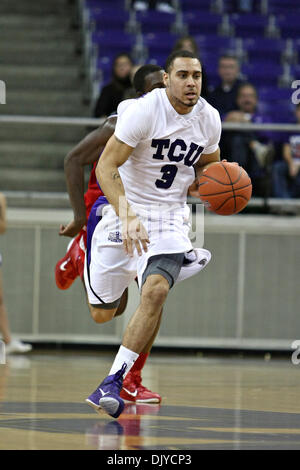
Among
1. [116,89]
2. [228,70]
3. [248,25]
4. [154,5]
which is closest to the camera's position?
[116,89]

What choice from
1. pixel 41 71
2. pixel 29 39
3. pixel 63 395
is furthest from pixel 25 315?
pixel 29 39

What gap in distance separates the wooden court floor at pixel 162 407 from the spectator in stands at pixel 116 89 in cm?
272

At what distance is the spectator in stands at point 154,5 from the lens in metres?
15.7

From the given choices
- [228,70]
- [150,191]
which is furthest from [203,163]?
[228,70]

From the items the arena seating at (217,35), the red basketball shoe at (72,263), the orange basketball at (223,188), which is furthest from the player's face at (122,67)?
the orange basketball at (223,188)

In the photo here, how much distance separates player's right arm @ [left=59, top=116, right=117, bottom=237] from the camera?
24.1 feet

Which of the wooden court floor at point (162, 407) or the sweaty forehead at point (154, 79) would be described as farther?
the sweaty forehead at point (154, 79)

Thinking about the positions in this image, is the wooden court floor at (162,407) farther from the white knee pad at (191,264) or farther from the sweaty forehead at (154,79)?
the sweaty forehead at (154,79)

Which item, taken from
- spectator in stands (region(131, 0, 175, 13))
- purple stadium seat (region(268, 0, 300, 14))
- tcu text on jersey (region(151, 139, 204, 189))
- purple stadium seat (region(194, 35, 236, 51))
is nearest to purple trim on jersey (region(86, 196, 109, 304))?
tcu text on jersey (region(151, 139, 204, 189))

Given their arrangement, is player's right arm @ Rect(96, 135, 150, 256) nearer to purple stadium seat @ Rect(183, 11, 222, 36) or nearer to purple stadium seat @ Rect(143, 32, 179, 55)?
purple stadium seat @ Rect(143, 32, 179, 55)

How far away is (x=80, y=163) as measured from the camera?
743cm

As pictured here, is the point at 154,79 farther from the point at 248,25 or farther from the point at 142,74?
the point at 248,25

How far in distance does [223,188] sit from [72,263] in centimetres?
159

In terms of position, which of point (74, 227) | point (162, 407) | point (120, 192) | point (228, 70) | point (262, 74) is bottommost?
point (162, 407)
